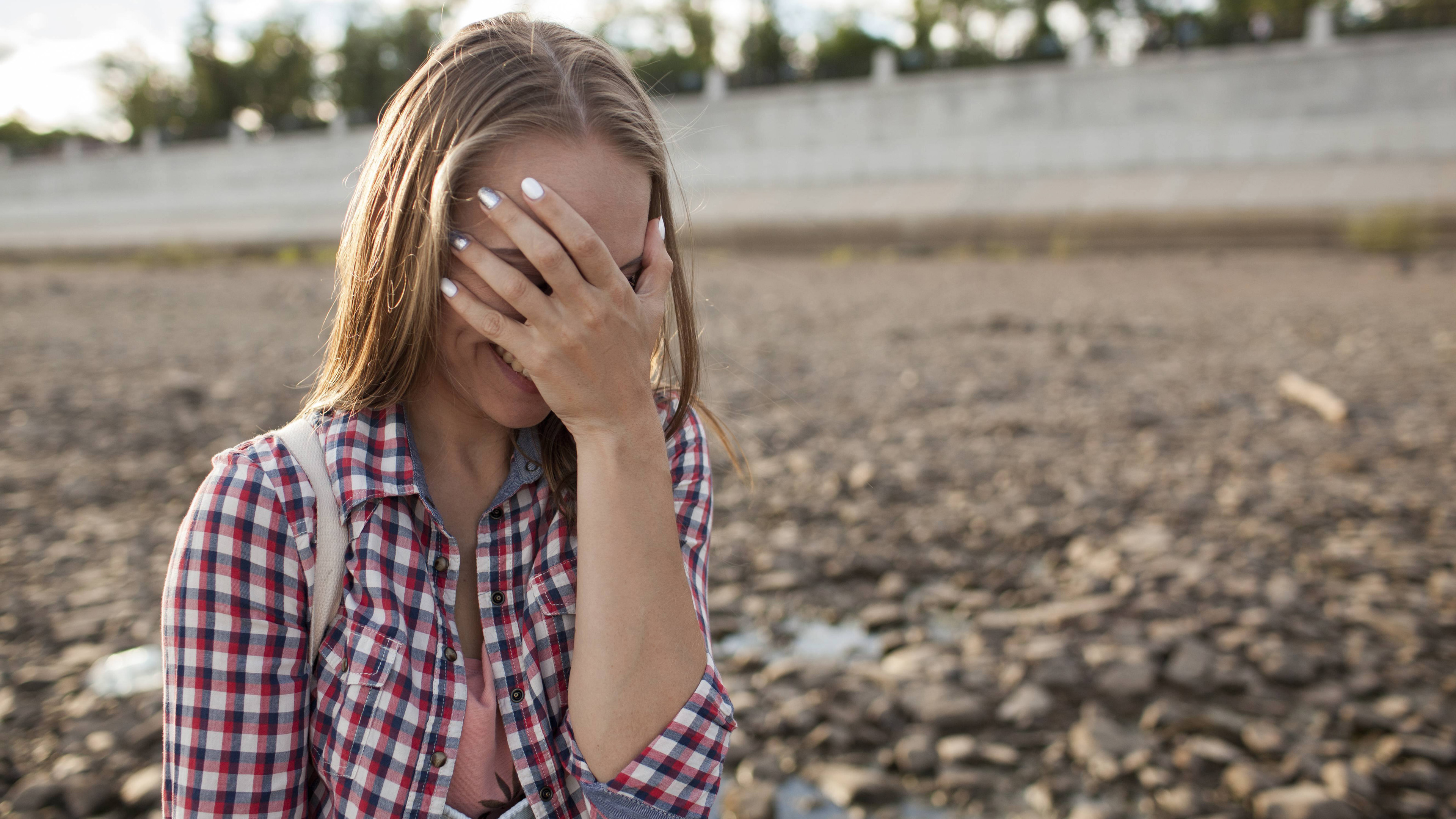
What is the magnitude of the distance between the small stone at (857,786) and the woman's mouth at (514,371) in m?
1.49

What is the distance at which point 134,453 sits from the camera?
16.9 feet

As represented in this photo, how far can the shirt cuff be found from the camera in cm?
135

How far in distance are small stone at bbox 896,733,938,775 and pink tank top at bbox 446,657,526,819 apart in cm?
139

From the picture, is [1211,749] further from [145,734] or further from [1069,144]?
[1069,144]

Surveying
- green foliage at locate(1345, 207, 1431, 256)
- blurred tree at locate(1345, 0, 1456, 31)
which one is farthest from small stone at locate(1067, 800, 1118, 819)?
blurred tree at locate(1345, 0, 1456, 31)

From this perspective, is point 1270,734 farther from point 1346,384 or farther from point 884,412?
point 1346,384

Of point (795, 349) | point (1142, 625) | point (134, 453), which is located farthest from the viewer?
point (795, 349)

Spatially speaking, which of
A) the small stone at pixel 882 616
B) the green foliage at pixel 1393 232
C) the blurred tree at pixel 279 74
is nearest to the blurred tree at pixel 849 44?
the blurred tree at pixel 279 74

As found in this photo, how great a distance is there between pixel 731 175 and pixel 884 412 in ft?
84.2

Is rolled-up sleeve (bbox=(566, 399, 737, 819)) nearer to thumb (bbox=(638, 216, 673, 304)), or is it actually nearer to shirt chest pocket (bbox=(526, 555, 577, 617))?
shirt chest pocket (bbox=(526, 555, 577, 617))

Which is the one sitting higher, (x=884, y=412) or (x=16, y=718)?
(x=16, y=718)

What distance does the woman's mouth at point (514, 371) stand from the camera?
1371 millimetres

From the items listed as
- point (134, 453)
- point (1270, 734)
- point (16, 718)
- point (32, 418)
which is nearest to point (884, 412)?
point (1270, 734)

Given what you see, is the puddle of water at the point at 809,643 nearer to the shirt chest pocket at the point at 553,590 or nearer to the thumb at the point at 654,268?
the shirt chest pocket at the point at 553,590
